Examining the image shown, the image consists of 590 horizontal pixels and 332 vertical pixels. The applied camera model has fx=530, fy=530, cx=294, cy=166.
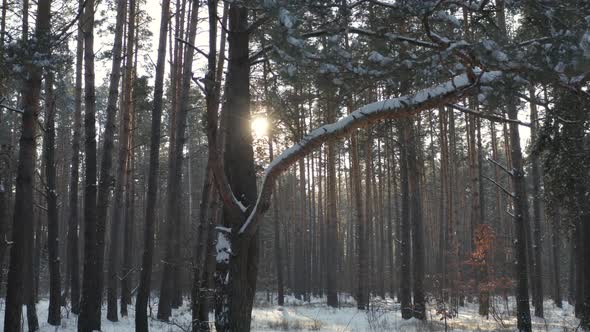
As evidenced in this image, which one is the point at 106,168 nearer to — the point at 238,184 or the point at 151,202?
the point at 151,202

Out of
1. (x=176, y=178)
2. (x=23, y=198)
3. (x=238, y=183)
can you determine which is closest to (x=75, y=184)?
(x=176, y=178)

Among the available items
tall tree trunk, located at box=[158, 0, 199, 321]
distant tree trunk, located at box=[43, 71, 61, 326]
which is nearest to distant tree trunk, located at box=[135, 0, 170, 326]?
tall tree trunk, located at box=[158, 0, 199, 321]

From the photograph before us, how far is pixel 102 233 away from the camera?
1057 cm

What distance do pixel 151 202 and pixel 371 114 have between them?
26.2 ft

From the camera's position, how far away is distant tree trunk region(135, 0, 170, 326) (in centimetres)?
1094

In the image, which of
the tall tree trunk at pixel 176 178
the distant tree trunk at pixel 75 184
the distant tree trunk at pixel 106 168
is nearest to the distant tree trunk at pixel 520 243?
the tall tree trunk at pixel 176 178

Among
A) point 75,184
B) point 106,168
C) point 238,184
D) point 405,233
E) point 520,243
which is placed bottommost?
point 520,243

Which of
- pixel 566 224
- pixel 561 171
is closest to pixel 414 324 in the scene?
pixel 566 224

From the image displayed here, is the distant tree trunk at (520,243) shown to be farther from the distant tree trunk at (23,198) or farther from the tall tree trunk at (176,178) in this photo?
the distant tree trunk at (23,198)

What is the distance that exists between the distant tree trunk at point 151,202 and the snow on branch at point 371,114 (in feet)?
20.6

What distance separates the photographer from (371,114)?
5156mm

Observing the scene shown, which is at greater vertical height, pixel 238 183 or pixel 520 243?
pixel 238 183

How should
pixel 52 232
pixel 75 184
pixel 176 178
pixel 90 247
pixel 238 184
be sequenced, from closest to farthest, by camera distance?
pixel 238 184
pixel 90 247
pixel 52 232
pixel 176 178
pixel 75 184

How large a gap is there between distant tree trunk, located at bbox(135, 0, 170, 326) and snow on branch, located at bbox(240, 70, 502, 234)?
6294 mm
